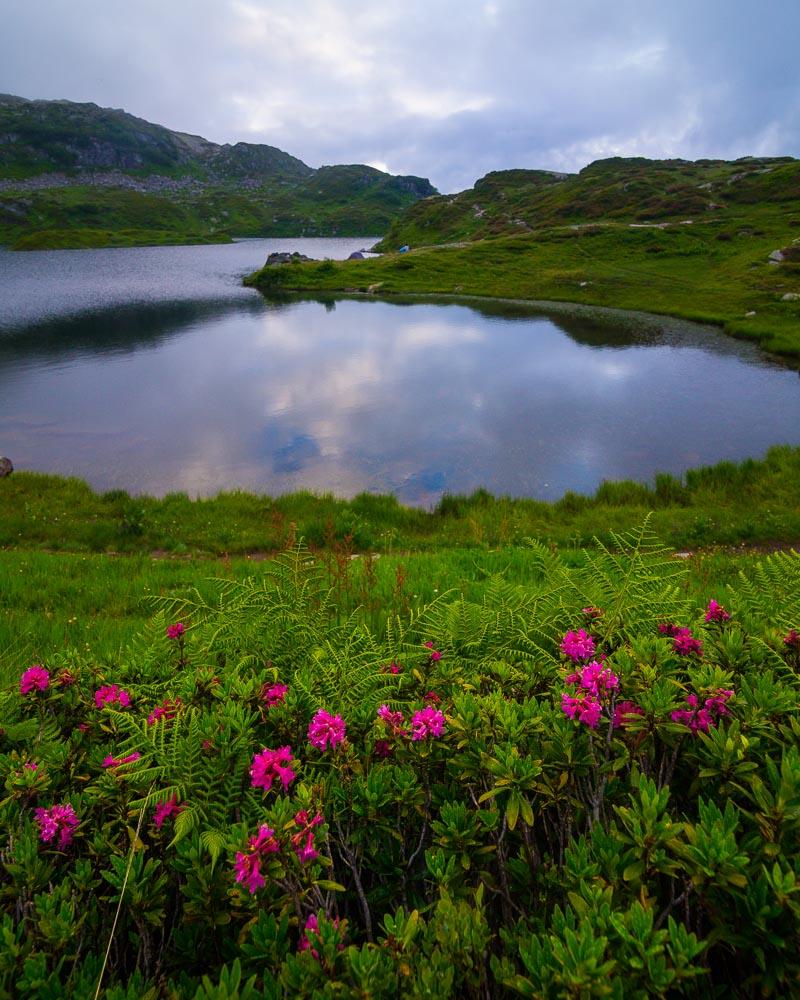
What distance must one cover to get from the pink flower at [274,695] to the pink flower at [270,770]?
1.95 feet

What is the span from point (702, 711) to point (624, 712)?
282 millimetres

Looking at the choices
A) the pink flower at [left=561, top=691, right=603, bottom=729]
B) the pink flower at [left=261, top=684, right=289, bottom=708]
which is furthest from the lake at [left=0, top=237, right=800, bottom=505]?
the pink flower at [left=561, top=691, right=603, bottom=729]

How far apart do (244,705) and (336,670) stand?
0.48 m

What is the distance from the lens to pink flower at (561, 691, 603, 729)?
1.92 metres

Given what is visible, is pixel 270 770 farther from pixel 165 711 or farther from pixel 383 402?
pixel 383 402

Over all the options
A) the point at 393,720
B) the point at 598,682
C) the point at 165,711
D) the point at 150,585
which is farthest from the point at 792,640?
the point at 150,585

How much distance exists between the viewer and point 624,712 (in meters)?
2.13

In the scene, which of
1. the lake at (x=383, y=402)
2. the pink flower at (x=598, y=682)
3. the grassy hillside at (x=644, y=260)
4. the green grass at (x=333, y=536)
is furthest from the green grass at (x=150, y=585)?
the grassy hillside at (x=644, y=260)

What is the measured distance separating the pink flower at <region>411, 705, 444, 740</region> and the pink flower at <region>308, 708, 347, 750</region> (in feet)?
0.94

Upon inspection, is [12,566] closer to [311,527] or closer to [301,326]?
[311,527]

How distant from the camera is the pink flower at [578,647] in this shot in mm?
2551

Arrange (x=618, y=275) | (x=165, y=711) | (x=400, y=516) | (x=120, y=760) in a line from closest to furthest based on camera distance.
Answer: (x=120, y=760) < (x=165, y=711) < (x=400, y=516) < (x=618, y=275)

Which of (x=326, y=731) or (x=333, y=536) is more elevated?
(x=326, y=731)

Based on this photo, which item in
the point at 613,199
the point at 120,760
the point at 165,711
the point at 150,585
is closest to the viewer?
the point at 120,760
